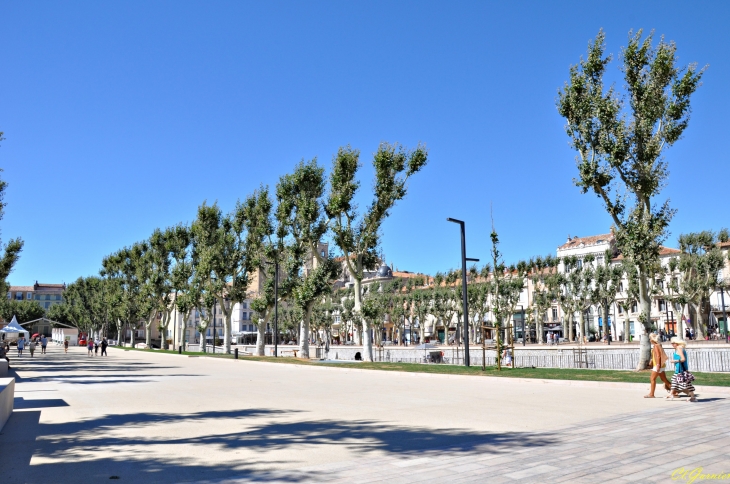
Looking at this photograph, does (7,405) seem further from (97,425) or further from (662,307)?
(662,307)

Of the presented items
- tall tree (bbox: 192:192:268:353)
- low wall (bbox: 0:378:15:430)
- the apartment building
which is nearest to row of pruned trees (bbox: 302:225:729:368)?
tall tree (bbox: 192:192:268:353)

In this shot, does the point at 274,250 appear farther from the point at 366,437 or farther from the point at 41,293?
the point at 41,293

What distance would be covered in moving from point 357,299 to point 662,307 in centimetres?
5111

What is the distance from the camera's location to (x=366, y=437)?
7.72 meters

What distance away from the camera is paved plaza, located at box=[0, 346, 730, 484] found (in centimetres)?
575

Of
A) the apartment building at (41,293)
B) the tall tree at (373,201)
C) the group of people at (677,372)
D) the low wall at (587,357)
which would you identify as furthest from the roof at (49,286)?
the group of people at (677,372)

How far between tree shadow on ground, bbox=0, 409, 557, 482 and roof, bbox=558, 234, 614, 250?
76126 millimetres

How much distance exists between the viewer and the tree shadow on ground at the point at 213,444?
5883 mm

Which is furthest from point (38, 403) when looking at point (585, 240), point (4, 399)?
point (585, 240)

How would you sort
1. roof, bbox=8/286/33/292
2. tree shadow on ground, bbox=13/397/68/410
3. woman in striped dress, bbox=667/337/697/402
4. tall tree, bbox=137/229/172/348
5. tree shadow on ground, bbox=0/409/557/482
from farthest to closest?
roof, bbox=8/286/33/292 < tall tree, bbox=137/229/172/348 < tree shadow on ground, bbox=13/397/68/410 < woman in striped dress, bbox=667/337/697/402 < tree shadow on ground, bbox=0/409/557/482

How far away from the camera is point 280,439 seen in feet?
25.2

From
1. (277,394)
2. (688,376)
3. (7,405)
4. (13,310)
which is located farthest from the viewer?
(13,310)

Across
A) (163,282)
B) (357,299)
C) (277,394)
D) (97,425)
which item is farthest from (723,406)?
(163,282)

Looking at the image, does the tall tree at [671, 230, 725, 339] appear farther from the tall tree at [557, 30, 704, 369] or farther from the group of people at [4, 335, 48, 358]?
the group of people at [4, 335, 48, 358]
